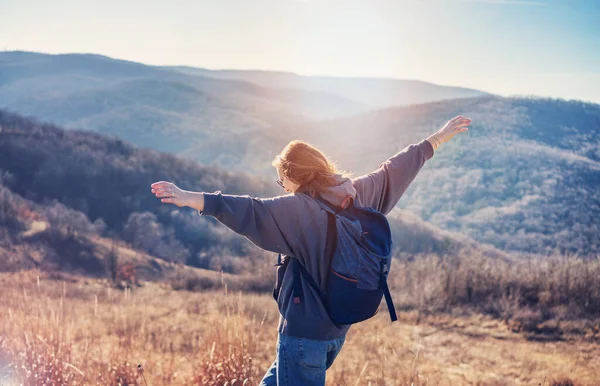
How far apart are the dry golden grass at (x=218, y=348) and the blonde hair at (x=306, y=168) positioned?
4.50 feet

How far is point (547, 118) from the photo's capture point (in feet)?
212

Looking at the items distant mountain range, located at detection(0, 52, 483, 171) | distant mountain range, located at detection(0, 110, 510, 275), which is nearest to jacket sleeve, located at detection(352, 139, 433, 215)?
distant mountain range, located at detection(0, 110, 510, 275)

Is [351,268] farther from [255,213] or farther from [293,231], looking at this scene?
[255,213]

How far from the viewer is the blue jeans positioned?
2105 mm

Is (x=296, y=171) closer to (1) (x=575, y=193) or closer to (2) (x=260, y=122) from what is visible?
(1) (x=575, y=193)

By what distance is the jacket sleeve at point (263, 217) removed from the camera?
6.41 feet

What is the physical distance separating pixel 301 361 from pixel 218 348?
1768mm

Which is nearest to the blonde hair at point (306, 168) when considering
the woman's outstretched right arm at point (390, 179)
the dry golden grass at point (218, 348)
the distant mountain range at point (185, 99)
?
the woman's outstretched right arm at point (390, 179)

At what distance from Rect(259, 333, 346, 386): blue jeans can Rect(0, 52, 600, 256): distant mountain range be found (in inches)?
576

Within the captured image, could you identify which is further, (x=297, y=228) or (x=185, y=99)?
(x=185, y=99)

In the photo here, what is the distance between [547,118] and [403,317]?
66102mm

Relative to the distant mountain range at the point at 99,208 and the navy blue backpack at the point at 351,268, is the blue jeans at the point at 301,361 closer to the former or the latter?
the navy blue backpack at the point at 351,268

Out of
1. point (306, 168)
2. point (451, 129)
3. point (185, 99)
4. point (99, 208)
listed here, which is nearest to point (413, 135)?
point (99, 208)

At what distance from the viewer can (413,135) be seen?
60594 millimetres
